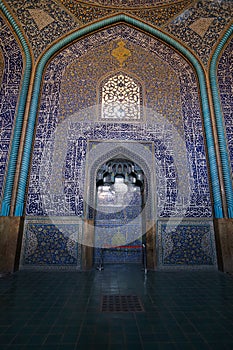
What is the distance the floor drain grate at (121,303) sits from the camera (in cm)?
253

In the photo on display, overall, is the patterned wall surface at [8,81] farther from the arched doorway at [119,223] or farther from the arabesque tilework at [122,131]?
the arched doorway at [119,223]

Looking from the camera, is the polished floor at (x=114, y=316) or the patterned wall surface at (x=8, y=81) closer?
the polished floor at (x=114, y=316)

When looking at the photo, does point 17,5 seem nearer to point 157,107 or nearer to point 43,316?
point 157,107

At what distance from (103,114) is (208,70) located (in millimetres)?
3276

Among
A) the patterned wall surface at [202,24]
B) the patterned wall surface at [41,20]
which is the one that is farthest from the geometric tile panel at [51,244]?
the patterned wall surface at [202,24]

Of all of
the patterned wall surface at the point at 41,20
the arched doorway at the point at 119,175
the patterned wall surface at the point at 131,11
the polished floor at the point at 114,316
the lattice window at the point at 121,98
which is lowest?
the polished floor at the point at 114,316

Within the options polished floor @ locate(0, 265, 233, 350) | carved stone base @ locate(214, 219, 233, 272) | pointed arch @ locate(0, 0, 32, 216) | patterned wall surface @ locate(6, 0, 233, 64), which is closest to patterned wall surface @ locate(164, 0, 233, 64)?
patterned wall surface @ locate(6, 0, 233, 64)

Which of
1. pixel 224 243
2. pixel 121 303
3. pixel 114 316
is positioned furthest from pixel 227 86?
pixel 114 316

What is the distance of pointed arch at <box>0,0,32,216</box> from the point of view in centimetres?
507

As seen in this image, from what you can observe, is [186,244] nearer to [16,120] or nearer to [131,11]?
[16,120]

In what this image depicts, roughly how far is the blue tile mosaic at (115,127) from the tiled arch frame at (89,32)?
0.18m

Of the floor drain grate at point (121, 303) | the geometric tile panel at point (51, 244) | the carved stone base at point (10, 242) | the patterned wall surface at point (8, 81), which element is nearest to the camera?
the floor drain grate at point (121, 303)

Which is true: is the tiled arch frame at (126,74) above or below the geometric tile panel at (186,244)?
above

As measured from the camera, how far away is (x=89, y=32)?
677 centimetres
